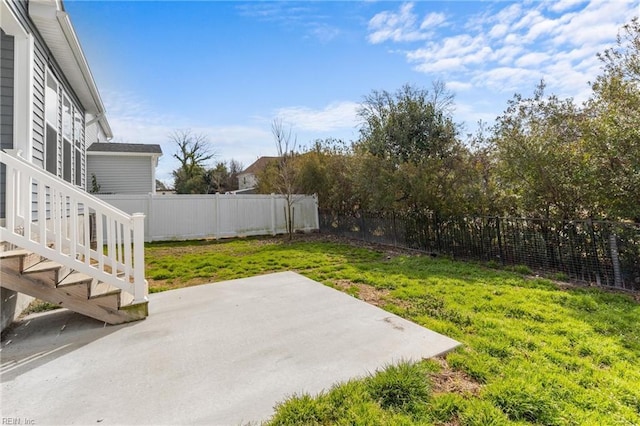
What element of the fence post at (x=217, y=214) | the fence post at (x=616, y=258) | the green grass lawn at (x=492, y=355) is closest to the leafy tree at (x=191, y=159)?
the fence post at (x=217, y=214)

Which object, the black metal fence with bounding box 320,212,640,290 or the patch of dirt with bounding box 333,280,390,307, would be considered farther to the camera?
the black metal fence with bounding box 320,212,640,290

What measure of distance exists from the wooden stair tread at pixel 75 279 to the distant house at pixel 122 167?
10.3 m

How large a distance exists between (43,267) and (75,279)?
273 millimetres

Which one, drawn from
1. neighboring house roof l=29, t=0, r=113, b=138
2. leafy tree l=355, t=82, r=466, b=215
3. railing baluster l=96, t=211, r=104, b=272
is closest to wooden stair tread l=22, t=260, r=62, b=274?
railing baluster l=96, t=211, r=104, b=272

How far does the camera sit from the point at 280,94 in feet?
35.3

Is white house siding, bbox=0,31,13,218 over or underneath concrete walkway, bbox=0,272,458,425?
over

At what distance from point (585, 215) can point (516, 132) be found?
1.86 metres

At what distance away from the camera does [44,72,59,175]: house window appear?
459cm

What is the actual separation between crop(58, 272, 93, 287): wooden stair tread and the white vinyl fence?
720 centimetres

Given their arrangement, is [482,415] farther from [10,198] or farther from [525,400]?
[10,198]

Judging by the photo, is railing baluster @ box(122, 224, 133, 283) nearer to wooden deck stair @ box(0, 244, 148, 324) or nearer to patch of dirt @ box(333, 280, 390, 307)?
wooden deck stair @ box(0, 244, 148, 324)

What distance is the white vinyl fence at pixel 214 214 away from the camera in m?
9.93

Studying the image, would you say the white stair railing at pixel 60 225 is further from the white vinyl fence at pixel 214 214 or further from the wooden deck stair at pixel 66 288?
the white vinyl fence at pixel 214 214

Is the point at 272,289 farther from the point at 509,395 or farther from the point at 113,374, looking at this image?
the point at 509,395
